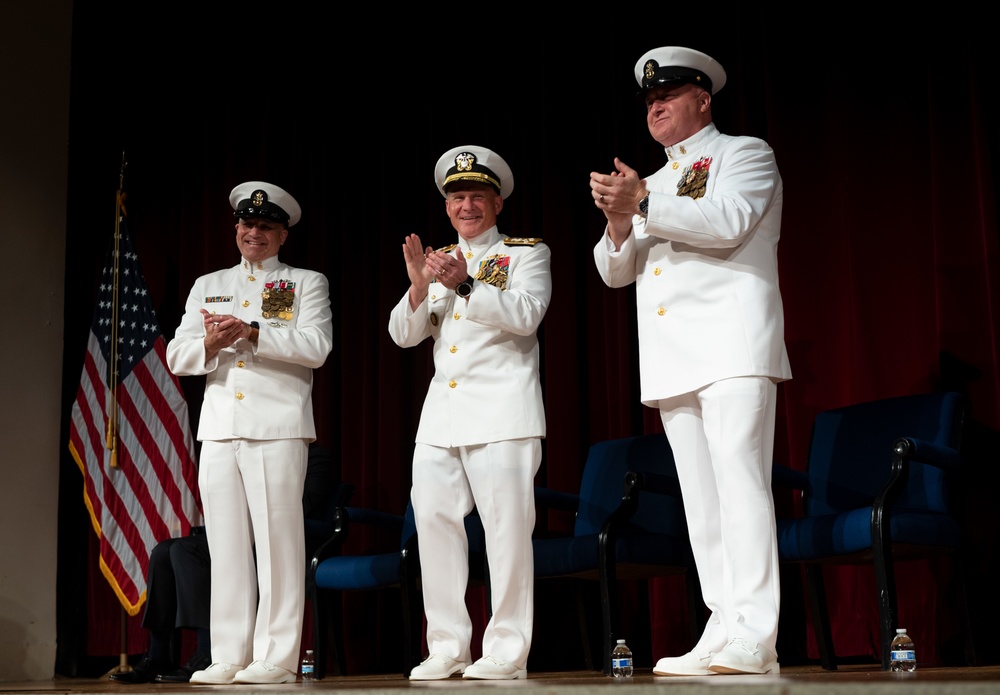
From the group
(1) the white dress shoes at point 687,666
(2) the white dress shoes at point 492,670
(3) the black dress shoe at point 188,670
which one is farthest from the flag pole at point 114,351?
(1) the white dress shoes at point 687,666

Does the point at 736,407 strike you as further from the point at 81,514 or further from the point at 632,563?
the point at 81,514

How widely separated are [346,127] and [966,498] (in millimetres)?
3389

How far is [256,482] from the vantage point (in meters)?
3.74

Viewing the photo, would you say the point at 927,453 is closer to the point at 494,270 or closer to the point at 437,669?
the point at 494,270

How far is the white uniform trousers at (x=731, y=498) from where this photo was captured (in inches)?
104

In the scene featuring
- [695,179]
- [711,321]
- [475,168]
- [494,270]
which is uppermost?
[475,168]

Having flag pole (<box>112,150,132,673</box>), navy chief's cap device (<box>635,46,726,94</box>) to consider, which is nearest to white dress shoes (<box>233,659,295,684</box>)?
flag pole (<box>112,150,132,673</box>)

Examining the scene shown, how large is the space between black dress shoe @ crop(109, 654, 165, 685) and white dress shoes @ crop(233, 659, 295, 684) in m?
1.05

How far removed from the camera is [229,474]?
148 inches

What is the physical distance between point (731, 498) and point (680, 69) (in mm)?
1154

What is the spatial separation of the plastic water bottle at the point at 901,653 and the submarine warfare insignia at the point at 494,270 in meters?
1.49

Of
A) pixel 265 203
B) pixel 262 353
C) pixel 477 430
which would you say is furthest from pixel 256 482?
pixel 265 203

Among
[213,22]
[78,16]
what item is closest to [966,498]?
[213,22]

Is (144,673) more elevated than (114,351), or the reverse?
(114,351)
